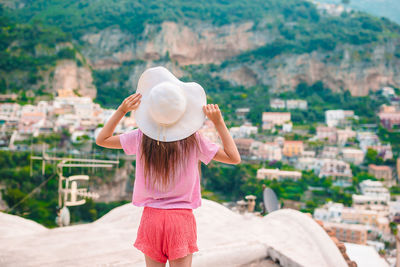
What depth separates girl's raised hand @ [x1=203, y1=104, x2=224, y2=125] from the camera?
3.34ft

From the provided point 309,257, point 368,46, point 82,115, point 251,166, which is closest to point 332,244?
point 309,257

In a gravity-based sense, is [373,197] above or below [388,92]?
below

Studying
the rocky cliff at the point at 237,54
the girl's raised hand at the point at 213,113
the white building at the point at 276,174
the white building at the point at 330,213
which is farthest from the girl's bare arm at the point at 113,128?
the rocky cliff at the point at 237,54

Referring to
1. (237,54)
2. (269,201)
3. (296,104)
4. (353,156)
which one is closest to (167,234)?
(269,201)

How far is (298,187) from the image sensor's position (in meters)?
22.3

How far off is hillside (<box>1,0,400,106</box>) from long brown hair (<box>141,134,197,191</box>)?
129ft

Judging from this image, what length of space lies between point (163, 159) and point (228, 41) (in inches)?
1883

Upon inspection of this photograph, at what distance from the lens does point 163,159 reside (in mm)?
1035

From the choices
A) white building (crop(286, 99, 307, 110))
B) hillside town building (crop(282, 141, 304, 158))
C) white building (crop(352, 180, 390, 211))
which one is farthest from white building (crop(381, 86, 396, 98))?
white building (crop(352, 180, 390, 211))

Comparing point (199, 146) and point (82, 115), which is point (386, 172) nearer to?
point (82, 115)

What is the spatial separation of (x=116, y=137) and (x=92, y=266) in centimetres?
73

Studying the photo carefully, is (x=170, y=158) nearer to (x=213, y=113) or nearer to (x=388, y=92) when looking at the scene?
(x=213, y=113)

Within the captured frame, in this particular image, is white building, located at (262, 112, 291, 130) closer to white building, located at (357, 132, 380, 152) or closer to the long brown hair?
white building, located at (357, 132, 380, 152)

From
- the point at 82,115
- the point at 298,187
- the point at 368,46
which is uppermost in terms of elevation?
the point at 368,46
